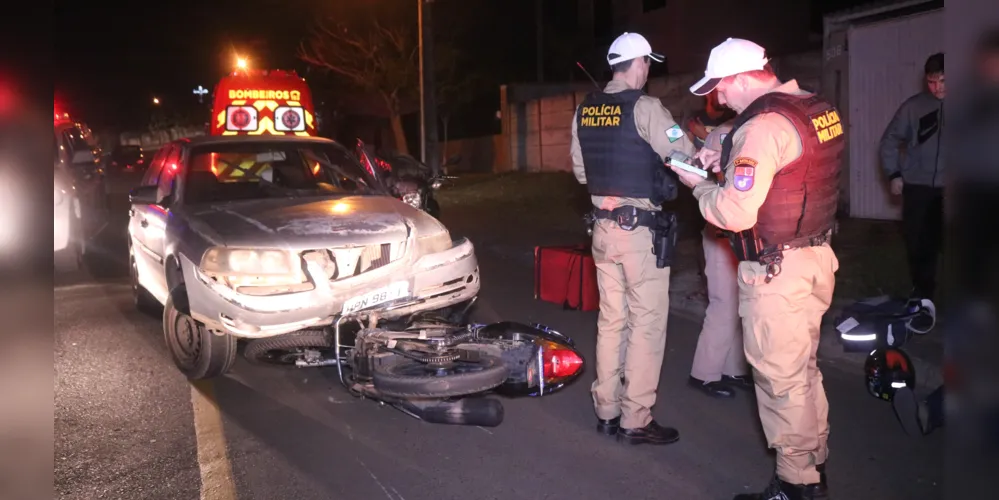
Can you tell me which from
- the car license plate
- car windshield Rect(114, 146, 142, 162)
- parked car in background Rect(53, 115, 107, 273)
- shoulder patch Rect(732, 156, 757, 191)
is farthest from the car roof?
car windshield Rect(114, 146, 142, 162)

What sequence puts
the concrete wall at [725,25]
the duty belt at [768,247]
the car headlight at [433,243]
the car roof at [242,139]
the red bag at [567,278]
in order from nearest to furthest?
the duty belt at [768,247] → the car headlight at [433,243] → the car roof at [242,139] → the red bag at [567,278] → the concrete wall at [725,25]

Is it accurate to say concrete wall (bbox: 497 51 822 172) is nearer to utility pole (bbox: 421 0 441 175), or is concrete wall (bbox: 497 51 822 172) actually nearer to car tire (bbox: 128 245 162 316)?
utility pole (bbox: 421 0 441 175)

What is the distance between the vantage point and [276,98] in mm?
12359

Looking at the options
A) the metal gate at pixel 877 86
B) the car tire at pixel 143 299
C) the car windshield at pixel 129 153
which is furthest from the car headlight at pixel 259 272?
the car windshield at pixel 129 153

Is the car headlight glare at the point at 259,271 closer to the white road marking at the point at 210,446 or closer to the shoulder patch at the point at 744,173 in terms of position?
the white road marking at the point at 210,446

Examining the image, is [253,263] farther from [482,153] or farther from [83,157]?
[482,153]

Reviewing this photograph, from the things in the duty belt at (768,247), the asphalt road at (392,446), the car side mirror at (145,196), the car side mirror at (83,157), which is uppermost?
the car side mirror at (83,157)

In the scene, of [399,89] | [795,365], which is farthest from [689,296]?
[399,89]

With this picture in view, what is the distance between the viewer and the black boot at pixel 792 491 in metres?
3.85

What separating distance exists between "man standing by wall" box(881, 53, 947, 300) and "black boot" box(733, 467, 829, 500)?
9.40 feet

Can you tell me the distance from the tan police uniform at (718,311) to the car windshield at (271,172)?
2657mm

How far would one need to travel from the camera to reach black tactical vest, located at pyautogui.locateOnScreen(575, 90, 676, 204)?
466 centimetres

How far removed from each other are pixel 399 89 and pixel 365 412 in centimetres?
2671

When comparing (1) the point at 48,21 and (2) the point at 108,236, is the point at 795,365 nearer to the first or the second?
(1) the point at 48,21
